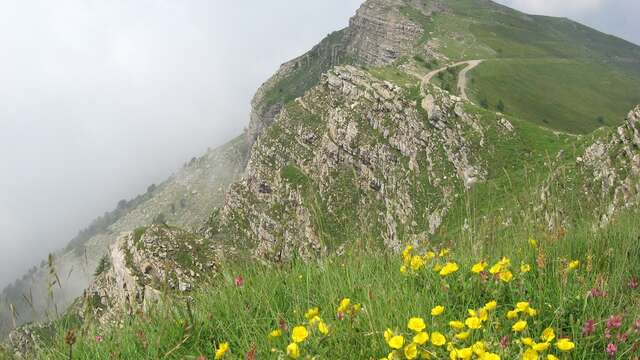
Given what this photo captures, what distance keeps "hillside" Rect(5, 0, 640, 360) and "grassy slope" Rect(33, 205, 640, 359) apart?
3cm

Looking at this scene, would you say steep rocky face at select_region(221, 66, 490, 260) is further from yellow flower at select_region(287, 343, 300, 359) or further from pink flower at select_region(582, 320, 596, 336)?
yellow flower at select_region(287, 343, 300, 359)

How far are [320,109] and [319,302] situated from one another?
389ft

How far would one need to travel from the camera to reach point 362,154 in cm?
9912

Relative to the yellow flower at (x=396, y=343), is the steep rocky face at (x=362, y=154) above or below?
below

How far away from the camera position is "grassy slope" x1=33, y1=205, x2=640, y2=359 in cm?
415

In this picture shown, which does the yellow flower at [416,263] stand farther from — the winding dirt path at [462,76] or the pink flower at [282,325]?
the winding dirt path at [462,76]

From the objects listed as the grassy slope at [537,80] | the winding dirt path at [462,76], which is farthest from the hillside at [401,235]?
the grassy slope at [537,80]

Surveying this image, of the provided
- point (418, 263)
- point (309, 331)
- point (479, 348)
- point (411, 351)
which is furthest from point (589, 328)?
point (309, 331)

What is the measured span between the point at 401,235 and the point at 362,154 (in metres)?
87.7

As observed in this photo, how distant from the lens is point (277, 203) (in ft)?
376

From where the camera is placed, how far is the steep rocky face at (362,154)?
79500mm

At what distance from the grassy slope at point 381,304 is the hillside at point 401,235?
0.09 feet

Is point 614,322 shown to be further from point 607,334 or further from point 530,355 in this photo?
point 530,355

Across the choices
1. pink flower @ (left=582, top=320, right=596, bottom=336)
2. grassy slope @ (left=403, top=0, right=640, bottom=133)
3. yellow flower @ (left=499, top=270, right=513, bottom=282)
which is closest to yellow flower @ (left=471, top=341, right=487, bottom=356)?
pink flower @ (left=582, top=320, right=596, bottom=336)
